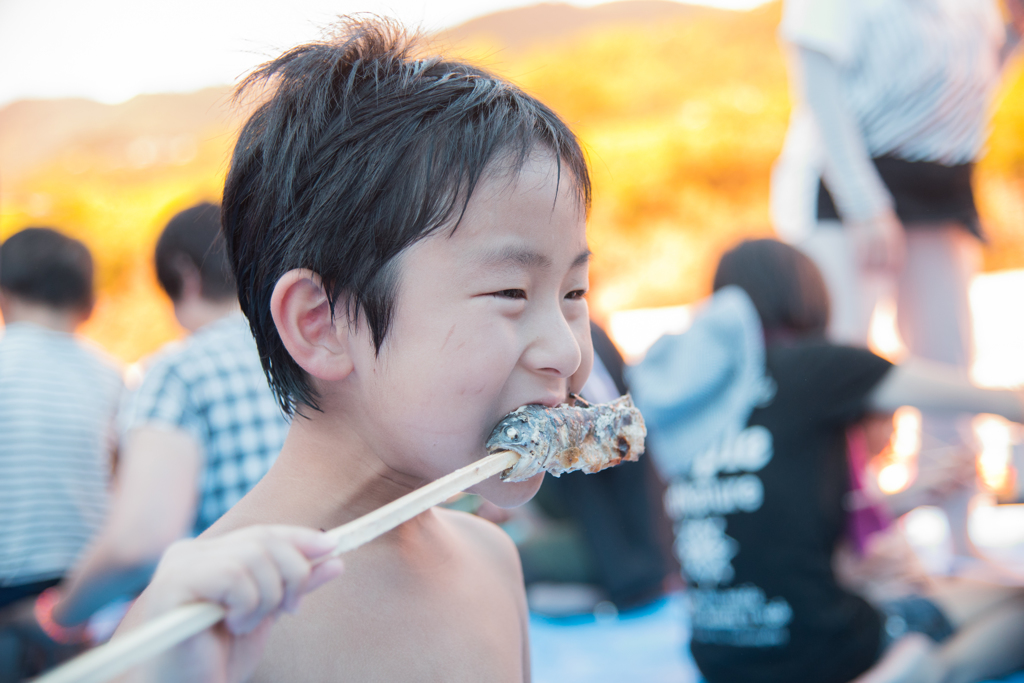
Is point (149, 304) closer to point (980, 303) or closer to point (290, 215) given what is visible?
point (980, 303)

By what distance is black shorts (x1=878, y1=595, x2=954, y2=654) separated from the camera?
2.26 metres

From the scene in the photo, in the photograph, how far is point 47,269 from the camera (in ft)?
9.41

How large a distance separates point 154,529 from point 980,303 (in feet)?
23.0

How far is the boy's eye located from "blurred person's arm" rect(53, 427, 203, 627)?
1.34m

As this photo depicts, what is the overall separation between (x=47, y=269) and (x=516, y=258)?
257 cm

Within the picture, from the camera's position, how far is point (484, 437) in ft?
3.29

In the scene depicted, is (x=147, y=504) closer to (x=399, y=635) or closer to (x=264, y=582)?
(x=399, y=635)

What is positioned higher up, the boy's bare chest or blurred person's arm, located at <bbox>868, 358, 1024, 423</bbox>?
the boy's bare chest

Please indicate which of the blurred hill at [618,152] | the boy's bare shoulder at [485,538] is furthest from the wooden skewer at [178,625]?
the blurred hill at [618,152]

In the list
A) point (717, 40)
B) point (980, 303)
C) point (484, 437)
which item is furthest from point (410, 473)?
point (717, 40)

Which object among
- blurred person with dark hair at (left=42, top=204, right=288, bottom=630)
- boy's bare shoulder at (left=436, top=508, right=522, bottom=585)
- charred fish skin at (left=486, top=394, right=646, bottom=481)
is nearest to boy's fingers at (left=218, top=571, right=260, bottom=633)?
charred fish skin at (left=486, top=394, right=646, bottom=481)

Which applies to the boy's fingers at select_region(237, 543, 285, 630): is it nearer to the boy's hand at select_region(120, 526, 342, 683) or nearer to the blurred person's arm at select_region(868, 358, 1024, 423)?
the boy's hand at select_region(120, 526, 342, 683)

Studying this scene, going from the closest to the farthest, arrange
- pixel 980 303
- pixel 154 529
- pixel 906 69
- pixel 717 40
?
1. pixel 154 529
2. pixel 906 69
3. pixel 980 303
4. pixel 717 40

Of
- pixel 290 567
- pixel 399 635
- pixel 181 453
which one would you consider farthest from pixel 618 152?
pixel 290 567
